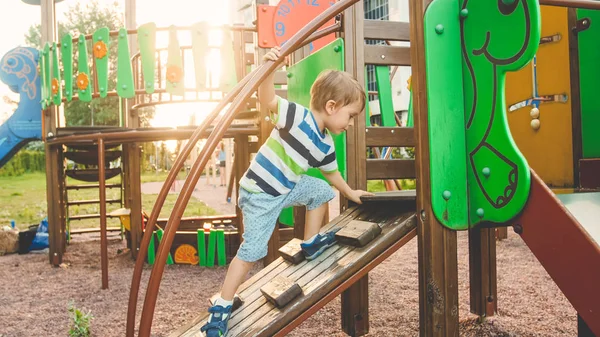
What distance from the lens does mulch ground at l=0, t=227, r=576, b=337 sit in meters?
3.29

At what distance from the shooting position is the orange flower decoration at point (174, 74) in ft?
16.1

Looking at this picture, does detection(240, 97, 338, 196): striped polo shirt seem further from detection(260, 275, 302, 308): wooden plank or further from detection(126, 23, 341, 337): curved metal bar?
detection(260, 275, 302, 308): wooden plank

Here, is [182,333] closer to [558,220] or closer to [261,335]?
[261,335]

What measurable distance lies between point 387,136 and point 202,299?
2.08m

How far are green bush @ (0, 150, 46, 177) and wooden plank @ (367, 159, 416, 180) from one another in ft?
83.3

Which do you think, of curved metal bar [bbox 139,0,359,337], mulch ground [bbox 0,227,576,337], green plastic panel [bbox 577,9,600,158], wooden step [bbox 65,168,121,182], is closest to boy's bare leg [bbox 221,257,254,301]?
curved metal bar [bbox 139,0,359,337]

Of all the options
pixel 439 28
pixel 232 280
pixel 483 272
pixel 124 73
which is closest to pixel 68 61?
pixel 124 73

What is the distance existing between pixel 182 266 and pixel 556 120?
3.91 m

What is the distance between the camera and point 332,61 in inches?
116

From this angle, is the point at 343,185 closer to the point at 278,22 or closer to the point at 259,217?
the point at 259,217

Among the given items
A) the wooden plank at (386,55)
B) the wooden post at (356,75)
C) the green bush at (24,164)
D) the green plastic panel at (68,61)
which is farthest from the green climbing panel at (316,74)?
the green bush at (24,164)

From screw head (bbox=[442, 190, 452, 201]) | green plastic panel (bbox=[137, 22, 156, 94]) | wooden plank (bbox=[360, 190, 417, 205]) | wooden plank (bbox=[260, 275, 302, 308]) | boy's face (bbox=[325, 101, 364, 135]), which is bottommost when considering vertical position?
wooden plank (bbox=[260, 275, 302, 308])

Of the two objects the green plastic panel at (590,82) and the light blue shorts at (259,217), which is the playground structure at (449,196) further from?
the light blue shorts at (259,217)

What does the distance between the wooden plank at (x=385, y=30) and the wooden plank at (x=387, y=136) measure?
1.73ft
